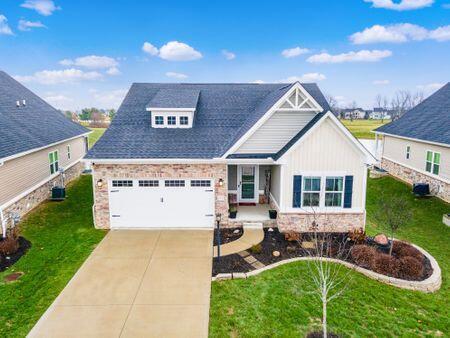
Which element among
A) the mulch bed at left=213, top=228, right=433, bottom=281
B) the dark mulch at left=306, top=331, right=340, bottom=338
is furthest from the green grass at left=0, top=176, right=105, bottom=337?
the dark mulch at left=306, top=331, right=340, bottom=338

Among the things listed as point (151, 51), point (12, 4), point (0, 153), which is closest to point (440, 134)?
point (0, 153)

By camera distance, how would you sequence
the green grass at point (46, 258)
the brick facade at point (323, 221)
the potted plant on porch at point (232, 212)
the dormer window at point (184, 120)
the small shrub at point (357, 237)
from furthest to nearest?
1. the dormer window at point (184, 120)
2. the potted plant on porch at point (232, 212)
3. the brick facade at point (323, 221)
4. the small shrub at point (357, 237)
5. the green grass at point (46, 258)

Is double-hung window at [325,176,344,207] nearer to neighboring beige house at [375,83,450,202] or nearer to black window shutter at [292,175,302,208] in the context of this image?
black window shutter at [292,175,302,208]

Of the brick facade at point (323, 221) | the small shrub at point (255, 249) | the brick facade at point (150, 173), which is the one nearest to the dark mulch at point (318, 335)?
the small shrub at point (255, 249)

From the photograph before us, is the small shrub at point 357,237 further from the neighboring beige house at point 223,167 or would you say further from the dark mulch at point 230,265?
the dark mulch at point 230,265

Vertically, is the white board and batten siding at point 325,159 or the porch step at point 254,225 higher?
the white board and batten siding at point 325,159

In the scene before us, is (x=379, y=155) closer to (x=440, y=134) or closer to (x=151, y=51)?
(x=440, y=134)
